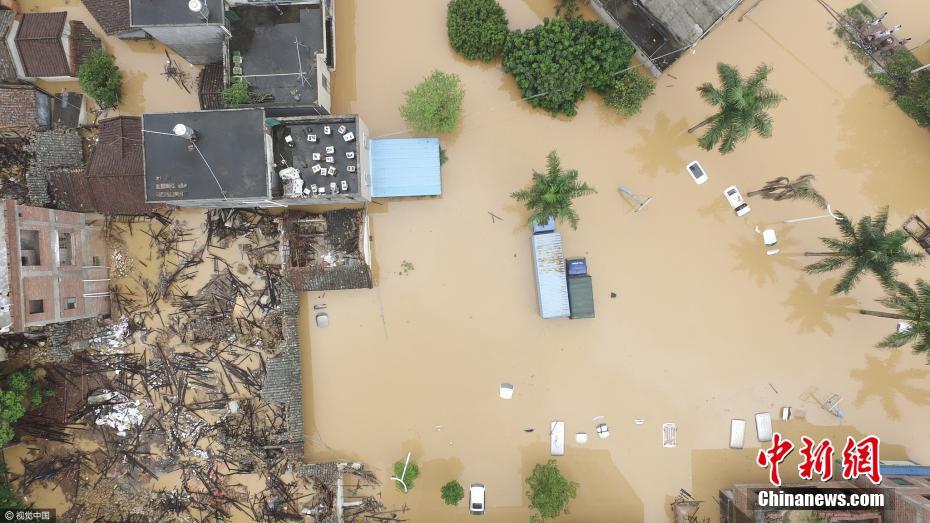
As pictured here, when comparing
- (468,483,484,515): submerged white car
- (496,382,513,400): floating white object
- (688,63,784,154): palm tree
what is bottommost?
(468,483,484,515): submerged white car

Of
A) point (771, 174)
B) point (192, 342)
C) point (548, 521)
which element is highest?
point (771, 174)

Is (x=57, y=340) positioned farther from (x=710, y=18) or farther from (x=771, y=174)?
(x=771, y=174)

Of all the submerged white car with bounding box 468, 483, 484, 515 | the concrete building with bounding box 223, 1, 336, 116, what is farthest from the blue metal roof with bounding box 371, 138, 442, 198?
the submerged white car with bounding box 468, 483, 484, 515

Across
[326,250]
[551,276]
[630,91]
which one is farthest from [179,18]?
[630,91]

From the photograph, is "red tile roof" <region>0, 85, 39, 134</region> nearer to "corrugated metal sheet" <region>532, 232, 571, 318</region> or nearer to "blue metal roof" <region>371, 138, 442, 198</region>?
"blue metal roof" <region>371, 138, 442, 198</region>

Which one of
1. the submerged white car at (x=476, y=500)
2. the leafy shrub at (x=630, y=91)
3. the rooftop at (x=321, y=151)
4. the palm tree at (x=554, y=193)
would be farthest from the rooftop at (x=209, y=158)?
the submerged white car at (x=476, y=500)

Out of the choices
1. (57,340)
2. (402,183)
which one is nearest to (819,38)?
(402,183)

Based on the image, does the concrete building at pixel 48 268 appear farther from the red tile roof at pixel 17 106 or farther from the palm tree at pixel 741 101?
the palm tree at pixel 741 101
